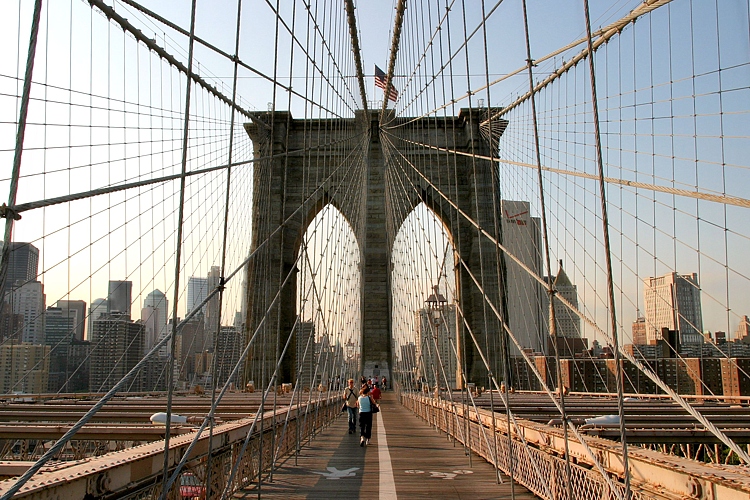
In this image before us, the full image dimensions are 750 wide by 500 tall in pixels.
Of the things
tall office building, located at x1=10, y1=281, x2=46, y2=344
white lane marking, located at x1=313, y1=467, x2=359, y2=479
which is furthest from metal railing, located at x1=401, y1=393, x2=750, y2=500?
tall office building, located at x1=10, y1=281, x2=46, y2=344

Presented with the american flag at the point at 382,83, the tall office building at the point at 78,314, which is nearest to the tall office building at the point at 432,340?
the tall office building at the point at 78,314

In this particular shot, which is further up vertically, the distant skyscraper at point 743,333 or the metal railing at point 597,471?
the distant skyscraper at point 743,333

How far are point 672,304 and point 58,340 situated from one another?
7.14 meters

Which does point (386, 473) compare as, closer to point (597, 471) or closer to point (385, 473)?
point (385, 473)

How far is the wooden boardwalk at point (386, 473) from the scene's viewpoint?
13.6 ft

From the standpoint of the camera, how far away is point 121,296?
28.0 ft

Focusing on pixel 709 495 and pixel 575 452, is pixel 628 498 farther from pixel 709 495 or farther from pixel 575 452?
pixel 575 452

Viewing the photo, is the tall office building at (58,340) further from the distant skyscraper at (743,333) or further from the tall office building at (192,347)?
the distant skyscraper at (743,333)

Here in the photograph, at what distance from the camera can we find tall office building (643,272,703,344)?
8.14 meters

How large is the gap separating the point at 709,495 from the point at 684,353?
847 centimetres

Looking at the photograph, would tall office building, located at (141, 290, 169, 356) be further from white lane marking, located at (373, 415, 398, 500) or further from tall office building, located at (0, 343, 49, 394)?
white lane marking, located at (373, 415, 398, 500)

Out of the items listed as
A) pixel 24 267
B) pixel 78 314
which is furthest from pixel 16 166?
pixel 78 314

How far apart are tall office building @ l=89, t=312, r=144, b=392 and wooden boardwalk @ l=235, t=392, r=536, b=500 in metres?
2.95

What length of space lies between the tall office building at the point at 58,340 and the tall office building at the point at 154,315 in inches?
62.1
